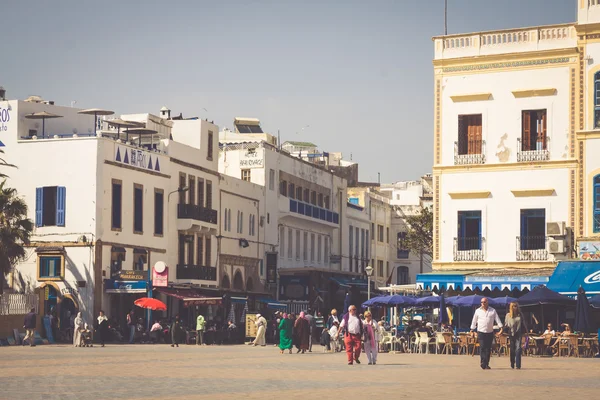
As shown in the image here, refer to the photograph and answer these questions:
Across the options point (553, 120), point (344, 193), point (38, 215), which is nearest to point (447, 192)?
point (553, 120)

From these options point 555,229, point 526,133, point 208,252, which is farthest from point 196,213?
point 555,229

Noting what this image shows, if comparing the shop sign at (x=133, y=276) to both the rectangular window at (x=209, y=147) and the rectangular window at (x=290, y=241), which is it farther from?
the rectangular window at (x=290, y=241)

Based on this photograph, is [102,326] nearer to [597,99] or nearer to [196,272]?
[196,272]

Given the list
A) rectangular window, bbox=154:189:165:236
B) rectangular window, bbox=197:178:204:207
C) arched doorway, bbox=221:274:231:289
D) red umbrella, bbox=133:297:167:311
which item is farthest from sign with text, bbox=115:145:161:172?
arched doorway, bbox=221:274:231:289

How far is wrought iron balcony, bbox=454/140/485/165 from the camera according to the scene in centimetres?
4441

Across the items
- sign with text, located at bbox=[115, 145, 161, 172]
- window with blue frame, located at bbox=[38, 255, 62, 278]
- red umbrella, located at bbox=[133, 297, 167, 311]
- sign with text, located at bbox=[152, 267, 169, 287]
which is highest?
sign with text, located at bbox=[115, 145, 161, 172]

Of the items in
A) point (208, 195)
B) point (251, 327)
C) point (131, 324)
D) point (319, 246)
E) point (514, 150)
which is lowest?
point (251, 327)

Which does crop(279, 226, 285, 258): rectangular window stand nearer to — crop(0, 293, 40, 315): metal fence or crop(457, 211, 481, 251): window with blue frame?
crop(0, 293, 40, 315): metal fence

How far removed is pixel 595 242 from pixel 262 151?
2915 centimetres

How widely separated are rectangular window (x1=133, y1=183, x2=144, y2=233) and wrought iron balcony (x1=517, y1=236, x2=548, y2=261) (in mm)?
18587

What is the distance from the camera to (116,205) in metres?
52.3

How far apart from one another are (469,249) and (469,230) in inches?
28.9

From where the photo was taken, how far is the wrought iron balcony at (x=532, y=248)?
4297cm

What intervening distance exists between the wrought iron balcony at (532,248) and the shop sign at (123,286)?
16.3 m
